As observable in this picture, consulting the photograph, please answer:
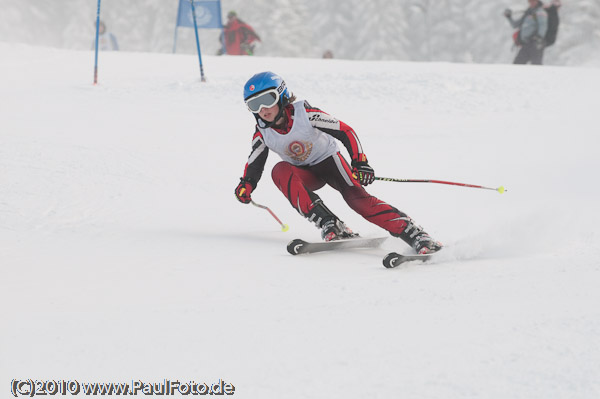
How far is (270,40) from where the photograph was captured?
34406 mm

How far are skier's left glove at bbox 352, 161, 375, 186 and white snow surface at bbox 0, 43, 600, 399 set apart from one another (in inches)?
18.6

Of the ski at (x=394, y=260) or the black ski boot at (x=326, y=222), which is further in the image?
the black ski boot at (x=326, y=222)

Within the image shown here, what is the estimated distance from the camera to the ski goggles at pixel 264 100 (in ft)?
14.2

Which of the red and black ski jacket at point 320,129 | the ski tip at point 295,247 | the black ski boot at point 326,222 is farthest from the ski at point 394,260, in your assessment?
the red and black ski jacket at point 320,129

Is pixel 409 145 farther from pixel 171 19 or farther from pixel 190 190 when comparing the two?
pixel 171 19

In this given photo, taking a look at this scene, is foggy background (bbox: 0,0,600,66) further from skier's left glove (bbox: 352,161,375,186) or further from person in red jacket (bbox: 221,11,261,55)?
skier's left glove (bbox: 352,161,375,186)

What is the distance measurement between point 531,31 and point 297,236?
917cm

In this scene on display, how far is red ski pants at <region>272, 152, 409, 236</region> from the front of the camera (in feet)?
13.6

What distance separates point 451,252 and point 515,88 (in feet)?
22.3

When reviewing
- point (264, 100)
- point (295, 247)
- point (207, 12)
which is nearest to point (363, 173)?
point (295, 247)

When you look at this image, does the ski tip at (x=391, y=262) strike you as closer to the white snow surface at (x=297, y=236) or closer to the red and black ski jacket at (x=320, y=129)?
the white snow surface at (x=297, y=236)

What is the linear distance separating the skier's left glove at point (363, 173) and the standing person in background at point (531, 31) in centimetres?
851

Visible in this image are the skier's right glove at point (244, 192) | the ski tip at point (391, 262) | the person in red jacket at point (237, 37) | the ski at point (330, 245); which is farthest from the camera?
the person in red jacket at point (237, 37)

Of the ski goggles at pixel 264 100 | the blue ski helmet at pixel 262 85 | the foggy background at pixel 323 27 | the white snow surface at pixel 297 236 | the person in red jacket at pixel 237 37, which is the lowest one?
the foggy background at pixel 323 27
